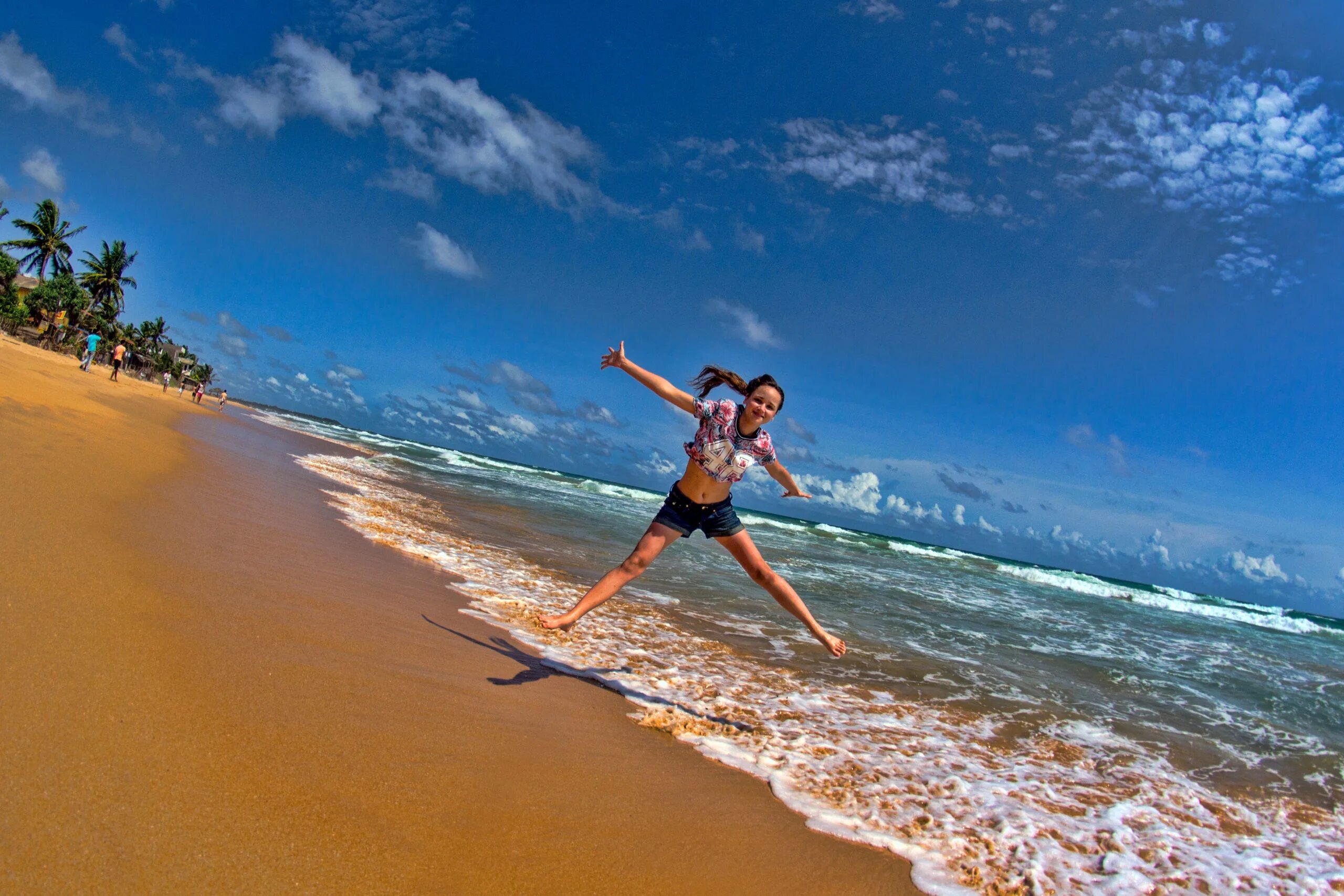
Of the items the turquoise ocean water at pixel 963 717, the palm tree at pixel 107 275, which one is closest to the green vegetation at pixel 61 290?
the palm tree at pixel 107 275

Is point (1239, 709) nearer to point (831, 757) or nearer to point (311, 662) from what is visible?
point (831, 757)

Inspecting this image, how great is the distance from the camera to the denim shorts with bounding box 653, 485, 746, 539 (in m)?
4.35

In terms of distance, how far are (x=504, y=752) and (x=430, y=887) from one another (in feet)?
3.32

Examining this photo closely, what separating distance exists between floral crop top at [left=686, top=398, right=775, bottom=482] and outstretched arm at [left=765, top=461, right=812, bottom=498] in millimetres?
219

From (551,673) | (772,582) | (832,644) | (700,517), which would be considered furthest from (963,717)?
(551,673)

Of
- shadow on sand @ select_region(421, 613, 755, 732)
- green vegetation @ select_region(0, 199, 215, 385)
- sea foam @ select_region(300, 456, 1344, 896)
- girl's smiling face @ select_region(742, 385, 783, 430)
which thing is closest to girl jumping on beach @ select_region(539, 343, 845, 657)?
girl's smiling face @ select_region(742, 385, 783, 430)

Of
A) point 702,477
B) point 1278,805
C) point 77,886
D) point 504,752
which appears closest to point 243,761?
point 77,886

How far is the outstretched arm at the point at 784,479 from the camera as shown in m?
4.44

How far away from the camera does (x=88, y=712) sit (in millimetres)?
2059

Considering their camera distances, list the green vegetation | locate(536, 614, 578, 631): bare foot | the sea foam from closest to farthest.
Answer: the sea foam, locate(536, 614, 578, 631): bare foot, the green vegetation

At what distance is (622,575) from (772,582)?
1041 millimetres

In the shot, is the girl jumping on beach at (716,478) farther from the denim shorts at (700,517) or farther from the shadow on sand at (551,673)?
the shadow on sand at (551,673)

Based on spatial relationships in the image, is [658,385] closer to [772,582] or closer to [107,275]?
[772,582]

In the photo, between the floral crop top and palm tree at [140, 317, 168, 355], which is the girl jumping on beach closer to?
the floral crop top
